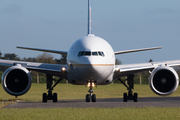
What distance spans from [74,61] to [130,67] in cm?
429

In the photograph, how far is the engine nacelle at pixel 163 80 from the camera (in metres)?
19.7

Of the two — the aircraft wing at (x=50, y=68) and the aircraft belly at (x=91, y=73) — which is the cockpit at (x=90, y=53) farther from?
the aircraft wing at (x=50, y=68)

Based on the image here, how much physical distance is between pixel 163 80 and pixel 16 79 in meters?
8.54

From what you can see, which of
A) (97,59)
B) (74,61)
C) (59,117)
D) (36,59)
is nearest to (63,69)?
(74,61)

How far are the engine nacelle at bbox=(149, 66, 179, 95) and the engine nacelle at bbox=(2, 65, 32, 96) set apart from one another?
7.12 m

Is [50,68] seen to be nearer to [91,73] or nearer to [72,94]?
[91,73]

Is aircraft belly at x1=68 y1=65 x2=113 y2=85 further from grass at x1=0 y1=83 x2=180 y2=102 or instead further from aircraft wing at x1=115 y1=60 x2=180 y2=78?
grass at x1=0 y1=83 x2=180 y2=102

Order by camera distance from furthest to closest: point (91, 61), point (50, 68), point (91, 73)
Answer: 1. point (50, 68)
2. point (91, 73)
3. point (91, 61)

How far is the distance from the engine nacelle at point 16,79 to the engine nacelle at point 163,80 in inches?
280

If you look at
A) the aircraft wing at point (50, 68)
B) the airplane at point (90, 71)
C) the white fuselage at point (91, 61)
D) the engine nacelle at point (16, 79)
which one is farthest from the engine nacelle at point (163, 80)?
the engine nacelle at point (16, 79)

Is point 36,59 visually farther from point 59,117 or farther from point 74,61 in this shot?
point 59,117

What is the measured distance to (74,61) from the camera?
19.1 metres

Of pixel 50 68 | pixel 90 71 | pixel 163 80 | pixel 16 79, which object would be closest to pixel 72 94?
pixel 50 68

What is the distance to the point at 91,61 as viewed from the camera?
17875 mm
